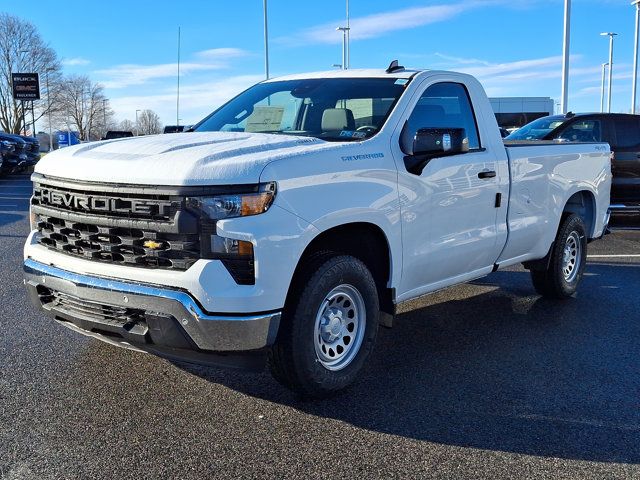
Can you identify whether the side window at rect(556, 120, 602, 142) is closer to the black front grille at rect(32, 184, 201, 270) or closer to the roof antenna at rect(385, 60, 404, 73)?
the roof antenna at rect(385, 60, 404, 73)

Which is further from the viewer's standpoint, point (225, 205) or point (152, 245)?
point (152, 245)

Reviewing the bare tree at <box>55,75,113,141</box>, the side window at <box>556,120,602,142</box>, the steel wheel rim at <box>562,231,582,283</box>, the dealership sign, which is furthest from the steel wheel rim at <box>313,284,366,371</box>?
the bare tree at <box>55,75,113,141</box>

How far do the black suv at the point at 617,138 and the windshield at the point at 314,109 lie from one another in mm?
6129

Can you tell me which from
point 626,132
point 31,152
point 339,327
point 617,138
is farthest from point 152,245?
point 31,152

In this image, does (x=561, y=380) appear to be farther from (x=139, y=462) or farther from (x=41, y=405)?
(x=41, y=405)

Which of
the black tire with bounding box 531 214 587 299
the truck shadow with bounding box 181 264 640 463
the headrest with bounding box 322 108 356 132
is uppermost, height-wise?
the headrest with bounding box 322 108 356 132

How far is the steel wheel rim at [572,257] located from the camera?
660 centimetres

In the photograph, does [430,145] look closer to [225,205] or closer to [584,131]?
[225,205]

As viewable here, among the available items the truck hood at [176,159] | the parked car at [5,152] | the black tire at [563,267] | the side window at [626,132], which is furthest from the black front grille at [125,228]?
the parked car at [5,152]

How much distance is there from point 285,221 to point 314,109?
5.48 feet

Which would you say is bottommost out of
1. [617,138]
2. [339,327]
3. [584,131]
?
[339,327]

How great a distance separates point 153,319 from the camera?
139 inches

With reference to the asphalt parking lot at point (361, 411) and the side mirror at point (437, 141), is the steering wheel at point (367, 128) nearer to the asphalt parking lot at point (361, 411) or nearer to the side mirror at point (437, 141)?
the side mirror at point (437, 141)

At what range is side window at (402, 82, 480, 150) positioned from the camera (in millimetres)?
4778
